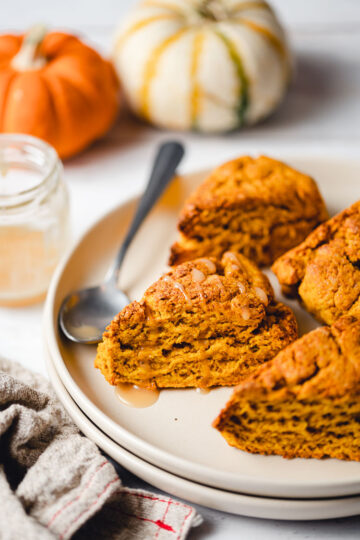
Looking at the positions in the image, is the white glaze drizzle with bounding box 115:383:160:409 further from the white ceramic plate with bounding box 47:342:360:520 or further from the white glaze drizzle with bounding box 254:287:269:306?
the white glaze drizzle with bounding box 254:287:269:306

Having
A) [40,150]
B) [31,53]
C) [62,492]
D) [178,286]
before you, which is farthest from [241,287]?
[31,53]

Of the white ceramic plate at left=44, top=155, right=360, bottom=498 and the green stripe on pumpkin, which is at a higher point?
the green stripe on pumpkin

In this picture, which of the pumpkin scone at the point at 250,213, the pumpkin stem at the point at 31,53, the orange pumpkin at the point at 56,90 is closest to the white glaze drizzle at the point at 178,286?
the pumpkin scone at the point at 250,213

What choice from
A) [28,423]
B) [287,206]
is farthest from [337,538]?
[287,206]

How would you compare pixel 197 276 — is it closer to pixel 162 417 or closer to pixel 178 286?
pixel 178 286

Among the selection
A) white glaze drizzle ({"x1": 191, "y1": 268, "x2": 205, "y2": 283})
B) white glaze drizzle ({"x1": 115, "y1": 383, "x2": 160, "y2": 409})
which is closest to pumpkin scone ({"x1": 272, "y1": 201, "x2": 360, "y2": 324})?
white glaze drizzle ({"x1": 191, "y1": 268, "x2": 205, "y2": 283})
